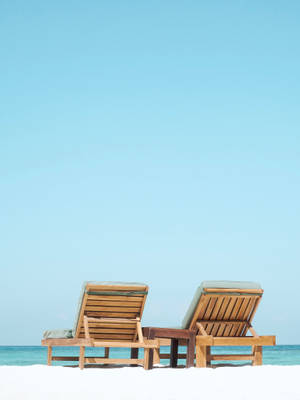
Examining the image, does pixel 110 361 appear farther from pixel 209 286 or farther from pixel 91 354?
pixel 91 354

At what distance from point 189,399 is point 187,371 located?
227 cm

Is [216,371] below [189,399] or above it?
above

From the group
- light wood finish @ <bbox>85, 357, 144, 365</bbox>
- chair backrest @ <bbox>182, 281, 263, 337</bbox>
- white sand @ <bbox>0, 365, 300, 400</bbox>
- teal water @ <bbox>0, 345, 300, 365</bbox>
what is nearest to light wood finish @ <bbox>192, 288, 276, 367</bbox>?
chair backrest @ <bbox>182, 281, 263, 337</bbox>

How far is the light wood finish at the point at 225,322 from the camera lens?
8.64m

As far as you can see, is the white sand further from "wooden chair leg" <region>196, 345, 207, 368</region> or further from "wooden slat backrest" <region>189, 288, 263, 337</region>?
"wooden slat backrest" <region>189, 288, 263, 337</region>

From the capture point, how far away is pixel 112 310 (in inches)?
344

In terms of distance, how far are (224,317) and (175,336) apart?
0.74 metres

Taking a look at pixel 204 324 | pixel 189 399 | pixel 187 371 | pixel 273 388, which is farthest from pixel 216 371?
pixel 189 399

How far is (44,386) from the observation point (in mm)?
6555

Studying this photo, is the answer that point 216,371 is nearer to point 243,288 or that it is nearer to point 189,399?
point 243,288

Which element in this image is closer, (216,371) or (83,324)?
(216,371)

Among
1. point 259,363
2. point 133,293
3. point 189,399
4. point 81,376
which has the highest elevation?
point 133,293

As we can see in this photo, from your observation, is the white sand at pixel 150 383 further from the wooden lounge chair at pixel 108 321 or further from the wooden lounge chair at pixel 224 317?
the wooden lounge chair at pixel 224 317

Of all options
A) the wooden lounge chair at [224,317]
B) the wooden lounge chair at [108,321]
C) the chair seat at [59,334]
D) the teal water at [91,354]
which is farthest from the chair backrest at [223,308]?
the teal water at [91,354]
